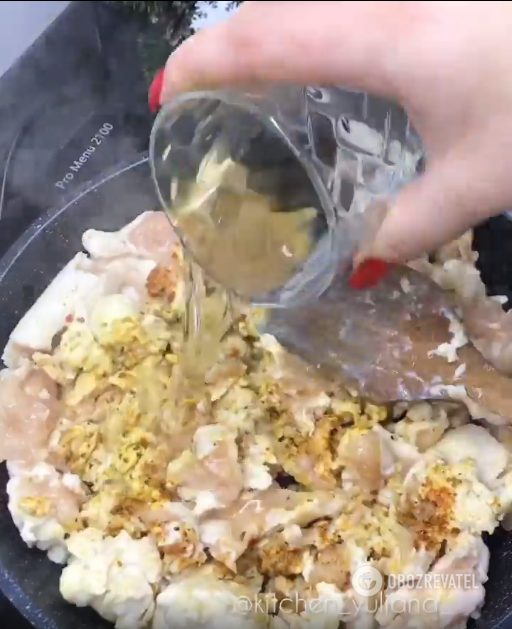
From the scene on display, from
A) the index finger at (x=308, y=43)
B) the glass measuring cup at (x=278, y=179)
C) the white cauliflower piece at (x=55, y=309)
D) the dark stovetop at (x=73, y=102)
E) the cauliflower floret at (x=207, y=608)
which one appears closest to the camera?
the index finger at (x=308, y=43)

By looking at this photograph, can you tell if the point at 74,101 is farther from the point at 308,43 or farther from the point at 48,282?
the point at 308,43

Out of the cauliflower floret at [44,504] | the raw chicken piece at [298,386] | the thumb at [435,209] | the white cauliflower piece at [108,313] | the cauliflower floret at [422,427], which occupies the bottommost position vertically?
the cauliflower floret at [422,427]

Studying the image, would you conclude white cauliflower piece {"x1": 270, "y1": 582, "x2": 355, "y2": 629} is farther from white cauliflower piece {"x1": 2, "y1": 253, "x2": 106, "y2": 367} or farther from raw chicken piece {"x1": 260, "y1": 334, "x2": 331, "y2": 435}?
white cauliflower piece {"x1": 2, "y1": 253, "x2": 106, "y2": 367}

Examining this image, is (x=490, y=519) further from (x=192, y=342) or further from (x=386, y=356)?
(x=192, y=342)

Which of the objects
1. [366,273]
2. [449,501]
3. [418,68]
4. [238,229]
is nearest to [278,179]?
[238,229]

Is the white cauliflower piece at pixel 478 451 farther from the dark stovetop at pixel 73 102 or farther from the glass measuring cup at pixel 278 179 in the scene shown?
the dark stovetop at pixel 73 102

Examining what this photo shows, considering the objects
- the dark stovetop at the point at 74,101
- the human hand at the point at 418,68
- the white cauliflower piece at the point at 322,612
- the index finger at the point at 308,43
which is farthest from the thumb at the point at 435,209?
the dark stovetop at the point at 74,101
